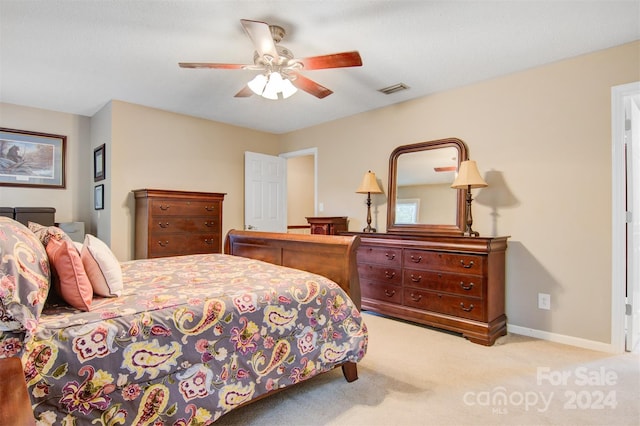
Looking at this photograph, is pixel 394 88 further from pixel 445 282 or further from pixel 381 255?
pixel 445 282

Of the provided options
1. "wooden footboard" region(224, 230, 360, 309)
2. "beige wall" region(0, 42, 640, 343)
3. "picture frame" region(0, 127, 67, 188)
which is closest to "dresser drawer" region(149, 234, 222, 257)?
"beige wall" region(0, 42, 640, 343)

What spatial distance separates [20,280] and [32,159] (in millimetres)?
3896

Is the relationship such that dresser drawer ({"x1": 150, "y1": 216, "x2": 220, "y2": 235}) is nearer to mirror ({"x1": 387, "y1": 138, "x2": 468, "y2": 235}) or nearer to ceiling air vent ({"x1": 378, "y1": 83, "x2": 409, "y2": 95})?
mirror ({"x1": 387, "y1": 138, "x2": 468, "y2": 235})

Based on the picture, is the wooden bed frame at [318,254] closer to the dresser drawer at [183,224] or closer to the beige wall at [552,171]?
the dresser drawer at [183,224]

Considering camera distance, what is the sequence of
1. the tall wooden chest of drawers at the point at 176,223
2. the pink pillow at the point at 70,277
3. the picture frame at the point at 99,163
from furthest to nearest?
1. the picture frame at the point at 99,163
2. the tall wooden chest of drawers at the point at 176,223
3. the pink pillow at the point at 70,277

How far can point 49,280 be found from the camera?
140 centimetres

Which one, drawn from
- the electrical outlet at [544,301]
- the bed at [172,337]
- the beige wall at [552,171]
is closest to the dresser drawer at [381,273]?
the beige wall at [552,171]

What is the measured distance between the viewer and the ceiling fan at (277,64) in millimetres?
2099

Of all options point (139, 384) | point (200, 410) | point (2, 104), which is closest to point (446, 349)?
point (200, 410)

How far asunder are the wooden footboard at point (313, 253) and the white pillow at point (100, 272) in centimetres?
117

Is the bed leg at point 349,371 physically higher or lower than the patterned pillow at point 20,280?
lower

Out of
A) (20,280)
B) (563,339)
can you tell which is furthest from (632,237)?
(20,280)

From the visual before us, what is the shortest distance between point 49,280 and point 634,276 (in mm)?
3766

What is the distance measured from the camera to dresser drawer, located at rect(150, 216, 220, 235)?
3797mm
